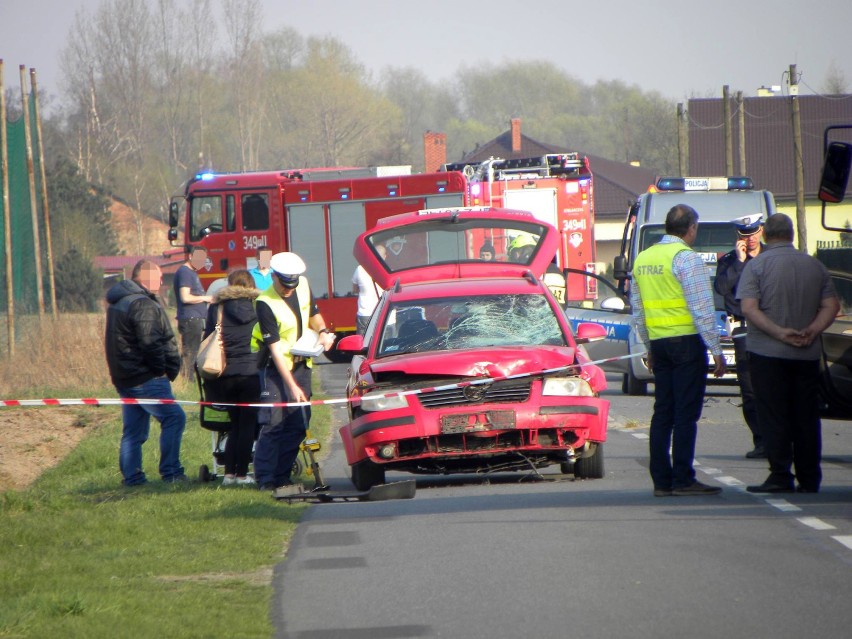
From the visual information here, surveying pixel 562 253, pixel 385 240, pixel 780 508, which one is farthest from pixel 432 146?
pixel 780 508

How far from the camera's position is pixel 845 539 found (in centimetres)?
729

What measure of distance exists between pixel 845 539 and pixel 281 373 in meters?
4.58

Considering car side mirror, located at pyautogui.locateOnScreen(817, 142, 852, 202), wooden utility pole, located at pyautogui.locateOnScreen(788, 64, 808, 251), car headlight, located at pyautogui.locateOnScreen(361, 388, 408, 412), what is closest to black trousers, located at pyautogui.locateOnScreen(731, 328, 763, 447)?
car side mirror, located at pyautogui.locateOnScreen(817, 142, 852, 202)

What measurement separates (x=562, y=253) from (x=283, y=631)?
2217cm

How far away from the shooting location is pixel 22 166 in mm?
26719

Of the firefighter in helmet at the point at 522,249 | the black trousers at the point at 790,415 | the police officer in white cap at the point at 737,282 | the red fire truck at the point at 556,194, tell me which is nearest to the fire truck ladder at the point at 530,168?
the red fire truck at the point at 556,194

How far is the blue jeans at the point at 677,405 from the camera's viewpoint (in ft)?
29.6

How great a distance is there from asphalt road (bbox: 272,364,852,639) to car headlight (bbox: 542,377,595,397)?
723mm

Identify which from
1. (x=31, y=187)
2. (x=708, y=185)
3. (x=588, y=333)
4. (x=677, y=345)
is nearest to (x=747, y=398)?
(x=588, y=333)

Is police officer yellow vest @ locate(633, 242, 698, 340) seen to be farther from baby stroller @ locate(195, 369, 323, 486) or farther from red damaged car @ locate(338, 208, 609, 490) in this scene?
baby stroller @ locate(195, 369, 323, 486)

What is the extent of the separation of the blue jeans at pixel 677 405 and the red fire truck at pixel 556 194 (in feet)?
59.5

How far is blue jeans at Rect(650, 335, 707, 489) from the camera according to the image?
9.02m

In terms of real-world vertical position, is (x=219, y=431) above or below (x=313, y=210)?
below

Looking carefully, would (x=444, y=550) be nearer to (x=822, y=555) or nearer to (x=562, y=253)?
(x=822, y=555)
